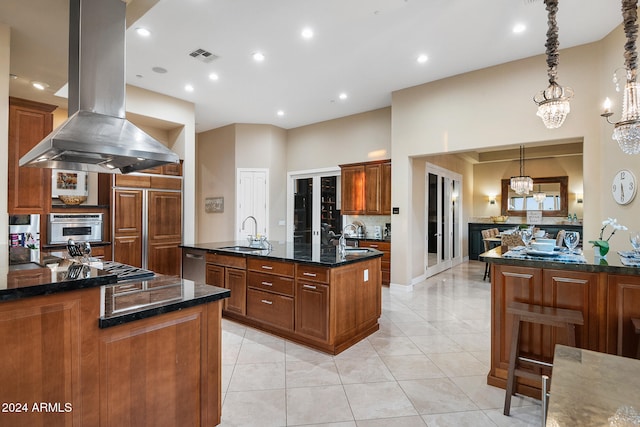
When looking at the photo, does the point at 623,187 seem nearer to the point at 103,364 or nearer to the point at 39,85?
the point at 103,364

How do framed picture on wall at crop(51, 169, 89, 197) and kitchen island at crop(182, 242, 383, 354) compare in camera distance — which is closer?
kitchen island at crop(182, 242, 383, 354)

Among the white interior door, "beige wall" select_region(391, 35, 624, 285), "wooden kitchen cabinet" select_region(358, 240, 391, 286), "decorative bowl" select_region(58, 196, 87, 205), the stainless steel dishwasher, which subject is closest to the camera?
"beige wall" select_region(391, 35, 624, 285)

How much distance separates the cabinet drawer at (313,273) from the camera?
312cm

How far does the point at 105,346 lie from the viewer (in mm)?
1491

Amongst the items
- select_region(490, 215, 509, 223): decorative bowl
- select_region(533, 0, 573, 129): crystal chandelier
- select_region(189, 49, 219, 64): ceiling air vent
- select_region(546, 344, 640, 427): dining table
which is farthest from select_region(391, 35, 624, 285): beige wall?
select_region(490, 215, 509, 223): decorative bowl

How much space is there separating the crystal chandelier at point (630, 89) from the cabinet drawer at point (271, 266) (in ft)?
9.83

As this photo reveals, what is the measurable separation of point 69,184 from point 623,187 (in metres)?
7.72

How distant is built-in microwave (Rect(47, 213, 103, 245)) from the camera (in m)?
4.56

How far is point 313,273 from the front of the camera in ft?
10.5

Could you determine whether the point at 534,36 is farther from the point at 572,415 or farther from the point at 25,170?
the point at 25,170

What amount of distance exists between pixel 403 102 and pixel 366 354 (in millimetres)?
4323

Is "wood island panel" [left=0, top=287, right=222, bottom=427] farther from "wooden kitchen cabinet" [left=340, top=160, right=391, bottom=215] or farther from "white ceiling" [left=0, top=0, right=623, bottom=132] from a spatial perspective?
"wooden kitchen cabinet" [left=340, top=160, right=391, bottom=215]

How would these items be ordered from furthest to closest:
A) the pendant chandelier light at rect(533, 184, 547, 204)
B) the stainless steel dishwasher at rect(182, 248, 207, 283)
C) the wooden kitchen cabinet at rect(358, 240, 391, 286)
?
the pendant chandelier light at rect(533, 184, 547, 204)
the wooden kitchen cabinet at rect(358, 240, 391, 286)
the stainless steel dishwasher at rect(182, 248, 207, 283)

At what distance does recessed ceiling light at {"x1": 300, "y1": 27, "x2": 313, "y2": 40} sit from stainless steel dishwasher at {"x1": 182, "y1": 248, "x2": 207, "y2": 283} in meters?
3.15
